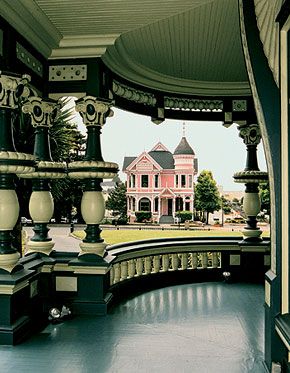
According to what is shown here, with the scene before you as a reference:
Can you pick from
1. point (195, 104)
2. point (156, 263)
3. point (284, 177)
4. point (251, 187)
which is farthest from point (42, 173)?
point (251, 187)

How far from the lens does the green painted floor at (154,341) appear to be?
315 centimetres

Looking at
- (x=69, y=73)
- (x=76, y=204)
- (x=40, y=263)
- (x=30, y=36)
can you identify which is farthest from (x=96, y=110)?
(x=76, y=204)

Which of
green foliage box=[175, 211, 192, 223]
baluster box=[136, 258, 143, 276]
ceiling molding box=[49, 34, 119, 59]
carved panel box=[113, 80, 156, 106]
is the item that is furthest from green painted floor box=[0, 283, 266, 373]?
green foliage box=[175, 211, 192, 223]

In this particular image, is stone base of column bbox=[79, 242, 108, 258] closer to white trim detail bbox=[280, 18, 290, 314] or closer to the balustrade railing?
the balustrade railing

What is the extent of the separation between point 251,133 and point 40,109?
364 centimetres

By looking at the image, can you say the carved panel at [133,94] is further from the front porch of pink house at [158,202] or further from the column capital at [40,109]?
the front porch of pink house at [158,202]

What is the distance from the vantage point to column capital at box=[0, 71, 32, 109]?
143 inches

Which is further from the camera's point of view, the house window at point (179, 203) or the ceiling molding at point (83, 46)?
the house window at point (179, 203)

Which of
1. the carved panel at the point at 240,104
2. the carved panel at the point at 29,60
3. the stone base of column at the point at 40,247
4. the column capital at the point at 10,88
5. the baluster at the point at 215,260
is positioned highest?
the carved panel at the point at 240,104

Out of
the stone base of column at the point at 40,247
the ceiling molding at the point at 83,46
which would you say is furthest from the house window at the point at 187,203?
the ceiling molding at the point at 83,46

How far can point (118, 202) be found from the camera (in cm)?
1875

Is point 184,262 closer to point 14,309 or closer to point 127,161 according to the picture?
point 14,309

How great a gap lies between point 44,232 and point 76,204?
21.0 ft

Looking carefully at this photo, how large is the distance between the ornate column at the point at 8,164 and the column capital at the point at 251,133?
4176 millimetres
